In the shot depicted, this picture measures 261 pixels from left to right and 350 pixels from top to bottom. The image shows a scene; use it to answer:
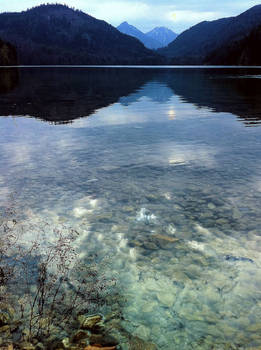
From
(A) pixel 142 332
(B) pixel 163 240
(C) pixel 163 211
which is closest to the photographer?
(A) pixel 142 332

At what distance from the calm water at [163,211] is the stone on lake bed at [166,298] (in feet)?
0.07

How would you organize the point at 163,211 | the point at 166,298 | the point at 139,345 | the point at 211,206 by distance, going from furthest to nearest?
the point at 211,206
the point at 163,211
the point at 166,298
the point at 139,345

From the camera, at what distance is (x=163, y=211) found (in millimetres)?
10891

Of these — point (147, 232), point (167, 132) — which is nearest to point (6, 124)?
point (167, 132)

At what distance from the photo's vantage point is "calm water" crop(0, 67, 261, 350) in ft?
20.9

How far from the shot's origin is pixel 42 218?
402 inches

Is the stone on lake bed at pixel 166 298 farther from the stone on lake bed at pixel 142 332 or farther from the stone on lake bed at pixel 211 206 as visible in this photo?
the stone on lake bed at pixel 211 206

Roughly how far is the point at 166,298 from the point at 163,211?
14.3 ft

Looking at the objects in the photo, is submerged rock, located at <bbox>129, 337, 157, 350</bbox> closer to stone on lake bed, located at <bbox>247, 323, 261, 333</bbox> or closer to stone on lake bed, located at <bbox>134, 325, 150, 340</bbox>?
stone on lake bed, located at <bbox>134, 325, 150, 340</bbox>

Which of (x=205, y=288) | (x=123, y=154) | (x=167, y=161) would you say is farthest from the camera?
(x=123, y=154)

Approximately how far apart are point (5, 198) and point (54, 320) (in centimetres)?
691

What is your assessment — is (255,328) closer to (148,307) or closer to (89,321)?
(148,307)

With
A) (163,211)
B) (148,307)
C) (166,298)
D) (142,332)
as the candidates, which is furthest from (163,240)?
(142,332)

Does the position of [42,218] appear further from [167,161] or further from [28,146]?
[28,146]
